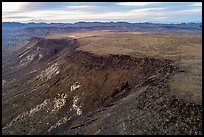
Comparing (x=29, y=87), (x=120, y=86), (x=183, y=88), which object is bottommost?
(x=29, y=87)

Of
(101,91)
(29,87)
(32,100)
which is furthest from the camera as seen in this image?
(29,87)

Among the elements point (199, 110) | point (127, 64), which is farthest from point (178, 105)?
point (127, 64)

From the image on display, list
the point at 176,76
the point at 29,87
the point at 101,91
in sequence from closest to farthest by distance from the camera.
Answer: the point at 176,76 → the point at 101,91 → the point at 29,87

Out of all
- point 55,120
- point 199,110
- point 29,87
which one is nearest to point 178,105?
point 199,110

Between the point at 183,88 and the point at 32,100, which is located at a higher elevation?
the point at 183,88

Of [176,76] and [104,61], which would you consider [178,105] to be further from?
[104,61]

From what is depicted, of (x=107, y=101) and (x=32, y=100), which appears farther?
(x=32, y=100)
